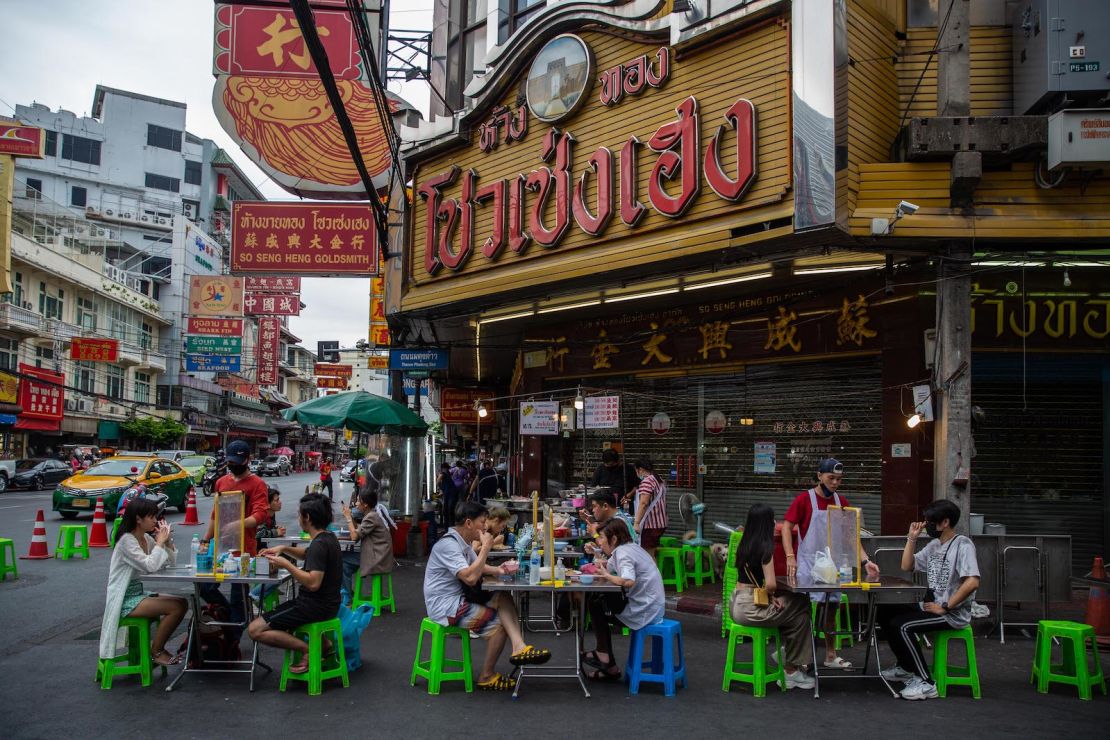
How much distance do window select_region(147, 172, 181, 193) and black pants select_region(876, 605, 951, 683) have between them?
64.3 m

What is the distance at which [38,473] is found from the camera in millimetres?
33406

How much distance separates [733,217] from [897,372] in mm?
3417

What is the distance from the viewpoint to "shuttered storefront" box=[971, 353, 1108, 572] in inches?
459

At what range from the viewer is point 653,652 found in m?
7.09

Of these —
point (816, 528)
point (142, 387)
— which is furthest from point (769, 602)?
point (142, 387)

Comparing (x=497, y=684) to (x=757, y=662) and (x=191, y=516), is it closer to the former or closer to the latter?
(x=757, y=662)

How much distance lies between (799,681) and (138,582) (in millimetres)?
5572

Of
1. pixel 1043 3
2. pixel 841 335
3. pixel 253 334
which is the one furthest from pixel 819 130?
pixel 253 334

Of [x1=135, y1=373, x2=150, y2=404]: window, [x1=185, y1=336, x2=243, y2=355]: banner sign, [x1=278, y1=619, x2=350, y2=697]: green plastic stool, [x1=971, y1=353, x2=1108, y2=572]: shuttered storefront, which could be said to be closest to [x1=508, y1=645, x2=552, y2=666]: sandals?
[x1=278, y1=619, x2=350, y2=697]: green plastic stool

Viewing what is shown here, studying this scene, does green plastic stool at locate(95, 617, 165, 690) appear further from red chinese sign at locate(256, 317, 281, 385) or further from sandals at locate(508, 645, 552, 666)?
red chinese sign at locate(256, 317, 281, 385)

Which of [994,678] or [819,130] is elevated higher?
[819,130]

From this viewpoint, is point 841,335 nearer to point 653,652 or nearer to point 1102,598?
point 1102,598

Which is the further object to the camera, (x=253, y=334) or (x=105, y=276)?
(x=253, y=334)

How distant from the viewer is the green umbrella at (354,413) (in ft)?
44.3
